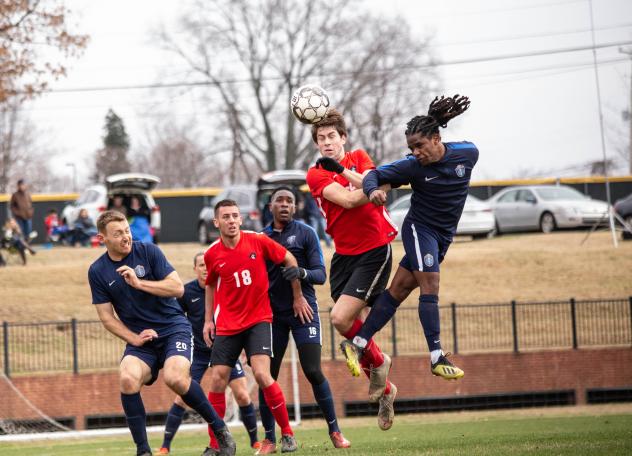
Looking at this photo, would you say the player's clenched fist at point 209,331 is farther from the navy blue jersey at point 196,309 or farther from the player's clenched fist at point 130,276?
the navy blue jersey at point 196,309

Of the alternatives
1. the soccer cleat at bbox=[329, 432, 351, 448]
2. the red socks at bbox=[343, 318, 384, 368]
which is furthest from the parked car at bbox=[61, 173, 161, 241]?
the red socks at bbox=[343, 318, 384, 368]

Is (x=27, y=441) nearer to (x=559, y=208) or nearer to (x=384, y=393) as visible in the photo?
(x=384, y=393)

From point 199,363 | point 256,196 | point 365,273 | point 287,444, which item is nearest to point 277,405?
point 287,444

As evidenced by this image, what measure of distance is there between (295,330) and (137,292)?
1970 mm

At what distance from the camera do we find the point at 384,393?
10.1 metres

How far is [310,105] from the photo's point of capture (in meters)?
9.92

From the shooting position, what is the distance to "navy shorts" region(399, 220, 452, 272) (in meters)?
9.24

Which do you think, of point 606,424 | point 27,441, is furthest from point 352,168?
point 27,441

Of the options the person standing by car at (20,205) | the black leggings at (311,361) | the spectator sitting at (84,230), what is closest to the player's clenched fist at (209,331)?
the black leggings at (311,361)

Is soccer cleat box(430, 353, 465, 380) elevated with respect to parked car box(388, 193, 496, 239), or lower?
lower

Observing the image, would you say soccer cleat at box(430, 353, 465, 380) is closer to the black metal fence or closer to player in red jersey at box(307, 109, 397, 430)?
player in red jersey at box(307, 109, 397, 430)

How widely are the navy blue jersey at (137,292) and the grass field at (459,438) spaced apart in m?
1.93

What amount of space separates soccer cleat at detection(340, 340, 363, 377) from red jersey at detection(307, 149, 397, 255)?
0.90 metres

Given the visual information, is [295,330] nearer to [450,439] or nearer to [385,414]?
[385,414]
